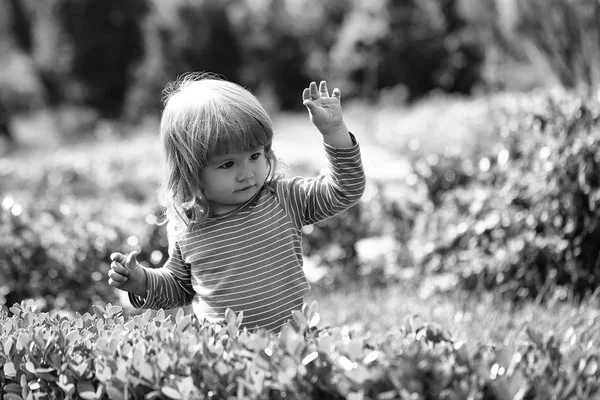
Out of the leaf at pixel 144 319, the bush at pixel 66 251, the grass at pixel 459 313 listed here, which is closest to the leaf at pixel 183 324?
the leaf at pixel 144 319

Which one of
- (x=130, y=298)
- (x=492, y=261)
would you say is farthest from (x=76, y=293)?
(x=492, y=261)

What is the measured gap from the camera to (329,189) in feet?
7.67

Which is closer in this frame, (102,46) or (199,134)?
(199,134)

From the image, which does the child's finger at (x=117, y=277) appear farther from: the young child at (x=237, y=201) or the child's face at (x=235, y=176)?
the child's face at (x=235, y=176)

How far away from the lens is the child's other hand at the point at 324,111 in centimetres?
220

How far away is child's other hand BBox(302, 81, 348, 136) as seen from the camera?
7.22ft

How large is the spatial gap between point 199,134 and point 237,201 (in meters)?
0.24

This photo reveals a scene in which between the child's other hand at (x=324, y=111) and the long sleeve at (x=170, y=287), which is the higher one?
the child's other hand at (x=324, y=111)

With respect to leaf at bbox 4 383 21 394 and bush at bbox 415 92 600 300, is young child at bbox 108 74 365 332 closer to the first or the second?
leaf at bbox 4 383 21 394

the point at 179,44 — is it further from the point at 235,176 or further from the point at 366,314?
the point at 235,176

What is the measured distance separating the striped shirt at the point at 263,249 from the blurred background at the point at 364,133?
106cm

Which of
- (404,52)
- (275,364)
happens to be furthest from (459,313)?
(404,52)

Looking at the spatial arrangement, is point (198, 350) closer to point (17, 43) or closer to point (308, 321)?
point (308, 321)

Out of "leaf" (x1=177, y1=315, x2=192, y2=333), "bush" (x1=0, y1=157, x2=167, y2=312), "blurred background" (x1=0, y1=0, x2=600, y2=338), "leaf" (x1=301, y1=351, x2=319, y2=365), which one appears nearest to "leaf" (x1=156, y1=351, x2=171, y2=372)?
"leaf" (x1=177, y1=315, x2=192, y2=333)
